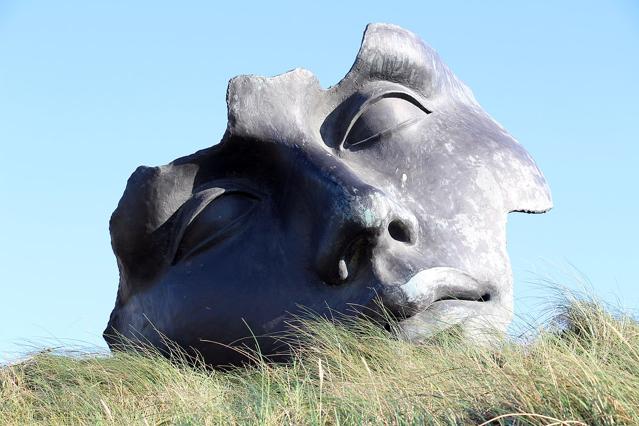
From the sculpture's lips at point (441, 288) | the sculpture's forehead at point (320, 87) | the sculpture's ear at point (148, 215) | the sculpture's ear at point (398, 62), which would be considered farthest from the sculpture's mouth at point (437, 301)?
the sculpture's ear at point (148, 215)

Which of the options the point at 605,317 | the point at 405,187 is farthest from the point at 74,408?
the point at 605,317

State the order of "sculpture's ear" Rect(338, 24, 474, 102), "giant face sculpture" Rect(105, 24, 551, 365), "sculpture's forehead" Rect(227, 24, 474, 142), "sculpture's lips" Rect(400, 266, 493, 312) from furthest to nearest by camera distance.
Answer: "sculpture's ear" Rect(338, 24, 474, 102) → "sculpture's forehead" Rect(227, 24, 474, 142) → "giant face sculpture" Rect(105, 24, 551, 365) → "sculpture's lips" Rect(400, 266, 493, 312)

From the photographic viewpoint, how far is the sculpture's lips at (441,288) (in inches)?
195

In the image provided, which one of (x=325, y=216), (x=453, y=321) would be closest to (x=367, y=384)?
(x=453, y=321)

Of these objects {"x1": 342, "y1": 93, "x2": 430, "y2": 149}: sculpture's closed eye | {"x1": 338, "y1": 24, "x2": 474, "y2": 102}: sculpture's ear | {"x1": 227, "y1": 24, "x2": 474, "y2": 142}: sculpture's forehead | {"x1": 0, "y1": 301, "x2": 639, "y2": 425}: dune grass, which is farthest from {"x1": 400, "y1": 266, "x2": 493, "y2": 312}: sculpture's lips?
{"x1": 338, "y1": 24, "x2": 474, "y2": 102}: sculpture's ear

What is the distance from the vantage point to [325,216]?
16.7 feet

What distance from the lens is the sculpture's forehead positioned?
5316 mm

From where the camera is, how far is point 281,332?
5.13 meters

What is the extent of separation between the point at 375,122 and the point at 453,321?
1.05 meters

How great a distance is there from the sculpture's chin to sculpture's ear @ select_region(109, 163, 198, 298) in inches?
47.7

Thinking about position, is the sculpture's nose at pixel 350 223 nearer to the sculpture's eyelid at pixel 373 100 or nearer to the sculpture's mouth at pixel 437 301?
the sculpture's mouth at pixel 437 301

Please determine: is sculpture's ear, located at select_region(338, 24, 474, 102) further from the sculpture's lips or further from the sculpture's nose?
the sculpture's lips

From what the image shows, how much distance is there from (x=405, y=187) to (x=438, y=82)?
755 mm

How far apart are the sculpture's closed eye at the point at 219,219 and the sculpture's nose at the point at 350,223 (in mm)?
414
